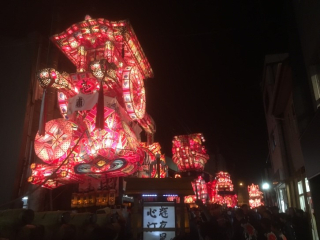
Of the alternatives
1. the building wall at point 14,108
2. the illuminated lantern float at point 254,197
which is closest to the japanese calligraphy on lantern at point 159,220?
the building wall at point 14,108

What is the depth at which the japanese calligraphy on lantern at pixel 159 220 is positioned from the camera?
289 inches

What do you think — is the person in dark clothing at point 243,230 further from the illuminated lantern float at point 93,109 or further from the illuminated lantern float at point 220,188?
the illuminated lantern float at point 220,188

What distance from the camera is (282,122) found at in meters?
20.1

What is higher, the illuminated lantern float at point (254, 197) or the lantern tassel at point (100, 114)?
the lantern tassel at point (100, 114)

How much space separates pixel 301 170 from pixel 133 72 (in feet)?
33.0

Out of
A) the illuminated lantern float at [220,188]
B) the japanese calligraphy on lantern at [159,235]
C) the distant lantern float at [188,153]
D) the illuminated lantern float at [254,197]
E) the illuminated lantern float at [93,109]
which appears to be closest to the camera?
the japanese calligraphy on lantern at [159,235]

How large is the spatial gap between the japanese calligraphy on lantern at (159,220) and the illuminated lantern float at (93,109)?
5450 mm

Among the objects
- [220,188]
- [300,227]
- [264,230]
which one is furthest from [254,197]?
[264,230]

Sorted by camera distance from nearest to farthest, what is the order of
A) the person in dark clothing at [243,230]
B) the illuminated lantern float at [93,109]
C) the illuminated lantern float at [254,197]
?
the person in dark clothing at [243,230] → the illuminated lantern float at [93,109] → the illuminated lantern float at [254,197]

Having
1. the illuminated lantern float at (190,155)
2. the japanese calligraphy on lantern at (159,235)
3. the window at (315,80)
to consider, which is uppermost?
the illuminated lantern float at (190,155)

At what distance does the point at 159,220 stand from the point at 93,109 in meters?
8.28

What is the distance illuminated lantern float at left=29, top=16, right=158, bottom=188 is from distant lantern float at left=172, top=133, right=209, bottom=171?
1474 cm

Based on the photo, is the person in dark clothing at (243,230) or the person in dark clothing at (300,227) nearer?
the person in dark clothing at (243,230)

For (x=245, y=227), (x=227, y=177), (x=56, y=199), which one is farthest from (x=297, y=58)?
(x=227, y=177)
